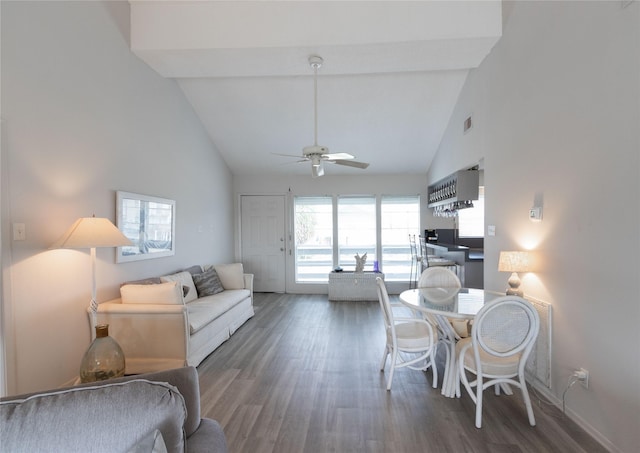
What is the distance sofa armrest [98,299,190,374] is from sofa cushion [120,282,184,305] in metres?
0.10

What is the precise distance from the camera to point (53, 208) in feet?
8.32

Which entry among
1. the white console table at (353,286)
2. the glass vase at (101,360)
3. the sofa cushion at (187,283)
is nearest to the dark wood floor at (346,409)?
the glass vase at (101,360)

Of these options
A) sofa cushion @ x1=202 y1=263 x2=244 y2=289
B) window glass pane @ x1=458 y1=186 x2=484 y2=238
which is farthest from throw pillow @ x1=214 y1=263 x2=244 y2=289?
window glass pane @ x1=458 y1=186 x2=484 y2=238

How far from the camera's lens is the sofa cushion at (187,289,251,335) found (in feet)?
10.4

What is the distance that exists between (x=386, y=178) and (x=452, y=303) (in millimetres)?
4365

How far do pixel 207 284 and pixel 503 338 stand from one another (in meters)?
3.67

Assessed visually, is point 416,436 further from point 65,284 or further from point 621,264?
point 65,284

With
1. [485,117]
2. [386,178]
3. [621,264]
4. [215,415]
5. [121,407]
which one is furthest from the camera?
[386,178]

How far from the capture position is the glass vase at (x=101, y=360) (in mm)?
2365

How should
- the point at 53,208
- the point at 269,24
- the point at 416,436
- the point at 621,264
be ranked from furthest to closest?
the point at 269,24 < the point at 53,208 < the point at 416,436 < the point at 621,264

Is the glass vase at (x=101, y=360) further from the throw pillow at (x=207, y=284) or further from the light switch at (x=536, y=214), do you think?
the light switch at (x=536, y=214)

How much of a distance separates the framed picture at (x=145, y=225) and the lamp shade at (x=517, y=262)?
140 inches

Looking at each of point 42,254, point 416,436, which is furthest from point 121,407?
point 42,254

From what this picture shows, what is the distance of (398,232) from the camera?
659 cm
